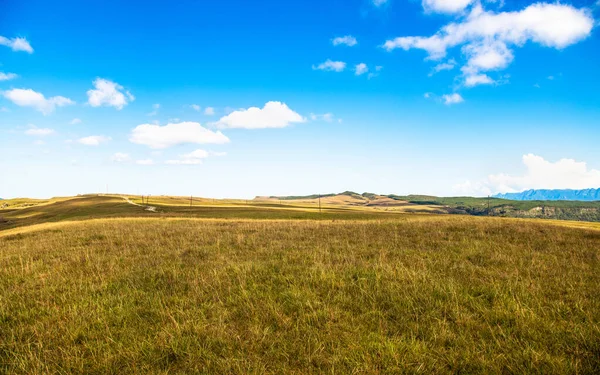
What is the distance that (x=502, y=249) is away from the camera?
43.5ft

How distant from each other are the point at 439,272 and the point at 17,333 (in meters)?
10.5

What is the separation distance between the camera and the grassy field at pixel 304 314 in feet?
15.8

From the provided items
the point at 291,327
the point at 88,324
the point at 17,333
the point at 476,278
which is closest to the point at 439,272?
the point at 476,278

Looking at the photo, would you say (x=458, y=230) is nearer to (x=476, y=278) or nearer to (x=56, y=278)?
(x=476, y=278)

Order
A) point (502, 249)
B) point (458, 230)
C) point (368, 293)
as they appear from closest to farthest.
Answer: point (368, 293), point (502, 249), point (458, 230)

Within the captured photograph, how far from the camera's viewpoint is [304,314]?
632 centimetres

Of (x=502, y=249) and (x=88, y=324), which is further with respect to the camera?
(x=502, y=249)

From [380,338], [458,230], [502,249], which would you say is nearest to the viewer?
[380,338]

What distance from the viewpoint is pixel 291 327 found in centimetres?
595

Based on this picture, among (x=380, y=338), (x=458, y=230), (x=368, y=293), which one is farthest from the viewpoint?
(x=458, y=230)

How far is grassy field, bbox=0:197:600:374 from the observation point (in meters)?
4.82

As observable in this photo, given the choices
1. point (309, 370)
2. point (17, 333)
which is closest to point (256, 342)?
point (309, 370)

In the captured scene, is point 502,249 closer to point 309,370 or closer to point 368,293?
point 368,293

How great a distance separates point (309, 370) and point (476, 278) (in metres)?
6.47
